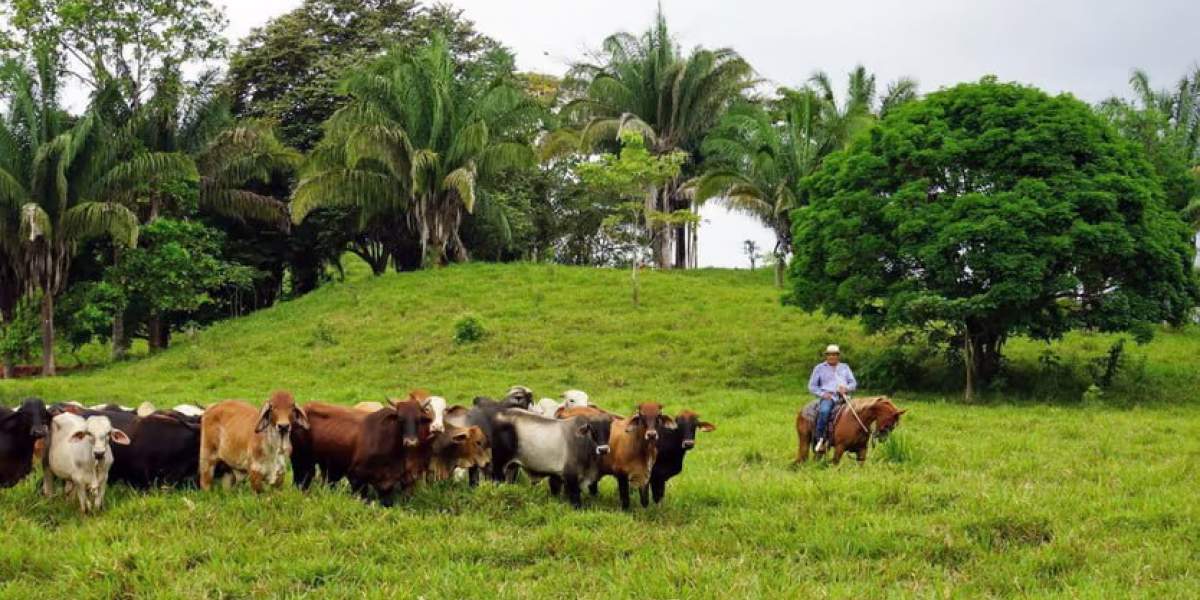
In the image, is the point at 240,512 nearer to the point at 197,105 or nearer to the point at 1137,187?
the point at 1137,187

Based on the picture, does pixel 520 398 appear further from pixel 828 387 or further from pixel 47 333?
pixel 47 333

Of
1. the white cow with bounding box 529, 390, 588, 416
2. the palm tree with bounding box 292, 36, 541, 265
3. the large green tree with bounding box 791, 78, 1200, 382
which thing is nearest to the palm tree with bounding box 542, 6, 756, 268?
the palm tree with bounding box 292, 36, 541, 265

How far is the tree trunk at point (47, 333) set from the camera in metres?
26.5

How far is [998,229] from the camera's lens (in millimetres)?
18359

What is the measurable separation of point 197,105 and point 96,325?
7.24 m

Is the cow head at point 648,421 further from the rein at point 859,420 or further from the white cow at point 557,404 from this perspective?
the rein at point 859,420

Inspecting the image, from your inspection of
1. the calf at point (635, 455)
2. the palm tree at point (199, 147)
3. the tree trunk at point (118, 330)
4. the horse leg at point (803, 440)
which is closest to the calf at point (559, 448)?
the calf at point (635, 455)

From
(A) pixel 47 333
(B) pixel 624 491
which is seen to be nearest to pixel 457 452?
(B) pixel 624 491

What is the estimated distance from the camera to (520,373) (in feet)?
74.1

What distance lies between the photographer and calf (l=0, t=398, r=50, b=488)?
329 inches

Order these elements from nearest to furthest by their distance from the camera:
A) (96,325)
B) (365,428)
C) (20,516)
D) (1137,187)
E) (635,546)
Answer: (635,546), (20,516), (365,428), (1137,187), (96,325)

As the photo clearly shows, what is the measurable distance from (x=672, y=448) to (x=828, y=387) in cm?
372

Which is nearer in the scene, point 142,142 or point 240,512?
point 240,512

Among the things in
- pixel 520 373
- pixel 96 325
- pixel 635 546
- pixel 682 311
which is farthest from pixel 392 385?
pixel 635 546
